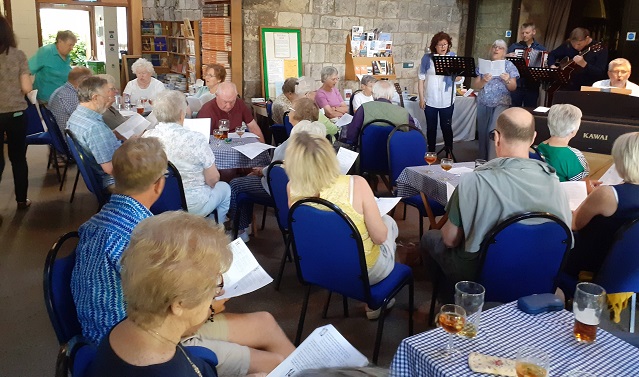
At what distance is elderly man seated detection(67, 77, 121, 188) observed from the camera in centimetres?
375

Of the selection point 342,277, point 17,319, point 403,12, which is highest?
point 403,12

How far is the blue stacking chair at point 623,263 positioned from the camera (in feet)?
7.70

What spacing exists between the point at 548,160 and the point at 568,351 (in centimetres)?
209

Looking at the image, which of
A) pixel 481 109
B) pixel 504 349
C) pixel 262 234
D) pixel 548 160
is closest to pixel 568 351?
pixel 504 349

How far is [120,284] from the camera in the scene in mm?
1807

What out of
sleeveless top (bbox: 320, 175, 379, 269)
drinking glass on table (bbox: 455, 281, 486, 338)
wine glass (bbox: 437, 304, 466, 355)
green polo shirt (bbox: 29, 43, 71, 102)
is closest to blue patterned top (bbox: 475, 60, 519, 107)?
sleeveless top (bbox: 320, 175, 379, 269)

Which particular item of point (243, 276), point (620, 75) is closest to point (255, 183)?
point (243, 276)

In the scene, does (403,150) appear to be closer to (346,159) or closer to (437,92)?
(346,159)

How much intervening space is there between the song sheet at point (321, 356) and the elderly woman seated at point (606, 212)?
161 cm

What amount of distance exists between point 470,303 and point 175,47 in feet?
29.8

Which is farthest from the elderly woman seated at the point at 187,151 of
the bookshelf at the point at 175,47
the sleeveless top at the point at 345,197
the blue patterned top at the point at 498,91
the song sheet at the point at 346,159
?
the bookshelf at the point at 175,47

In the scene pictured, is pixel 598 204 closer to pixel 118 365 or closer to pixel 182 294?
pixel 182 294

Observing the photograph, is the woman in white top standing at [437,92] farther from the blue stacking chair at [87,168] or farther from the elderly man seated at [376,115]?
the blue stacking chair at [87,168]

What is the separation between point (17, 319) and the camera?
3152mm
